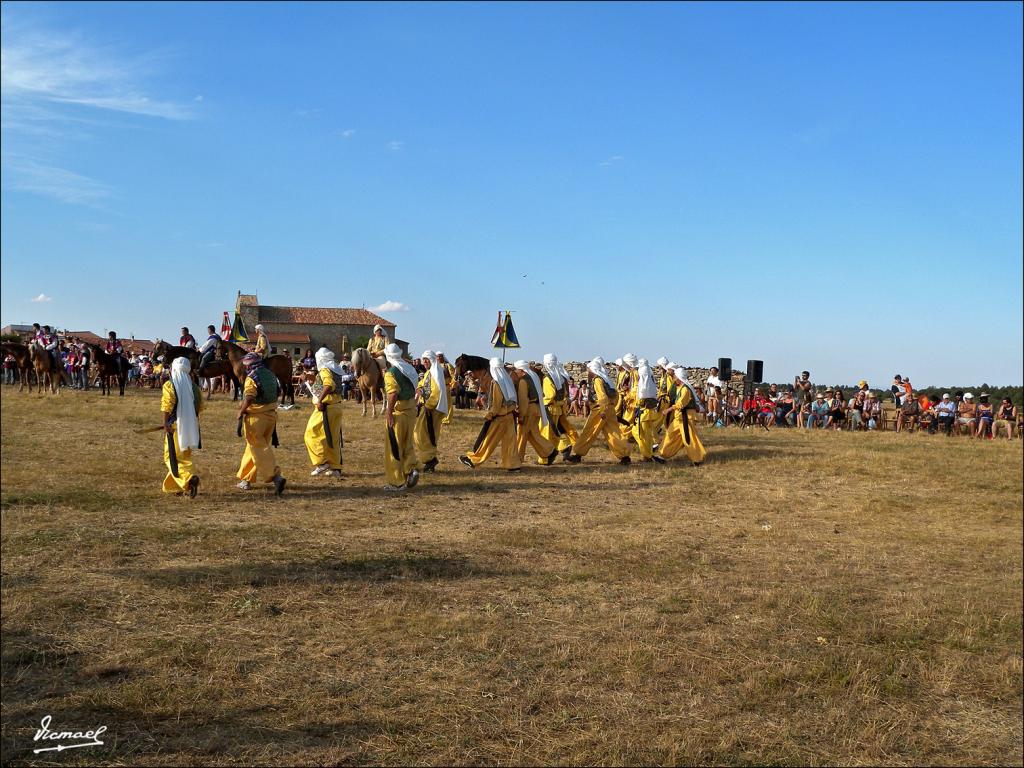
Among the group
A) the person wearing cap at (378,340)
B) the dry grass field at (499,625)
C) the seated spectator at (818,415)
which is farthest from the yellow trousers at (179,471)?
the seated spectator at (818,415)

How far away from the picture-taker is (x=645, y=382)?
52.8 ft

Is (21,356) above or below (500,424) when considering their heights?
above

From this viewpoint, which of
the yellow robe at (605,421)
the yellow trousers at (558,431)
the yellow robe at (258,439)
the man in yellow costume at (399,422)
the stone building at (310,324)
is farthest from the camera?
the stone building at (310,324)

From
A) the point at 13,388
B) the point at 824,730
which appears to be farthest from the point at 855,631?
the point at 13,388

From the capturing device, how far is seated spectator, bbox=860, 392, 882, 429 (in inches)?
941

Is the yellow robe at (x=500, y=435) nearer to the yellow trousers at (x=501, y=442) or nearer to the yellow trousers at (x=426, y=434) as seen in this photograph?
the yellow trousers at (x=501, y=442)

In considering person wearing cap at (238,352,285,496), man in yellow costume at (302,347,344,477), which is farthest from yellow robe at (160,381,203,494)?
man in yellow costume at (302,347,344,477)

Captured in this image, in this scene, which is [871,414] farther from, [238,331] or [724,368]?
[238,331]

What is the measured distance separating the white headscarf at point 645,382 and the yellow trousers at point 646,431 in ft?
0.90

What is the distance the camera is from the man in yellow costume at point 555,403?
15641mm

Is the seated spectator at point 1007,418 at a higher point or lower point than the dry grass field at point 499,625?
higher

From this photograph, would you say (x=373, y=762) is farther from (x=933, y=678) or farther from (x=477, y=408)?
(x=477, y=408)

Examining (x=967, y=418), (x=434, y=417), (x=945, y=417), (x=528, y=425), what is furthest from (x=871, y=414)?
(x=434, y=417)

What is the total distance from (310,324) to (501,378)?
8.57 m
